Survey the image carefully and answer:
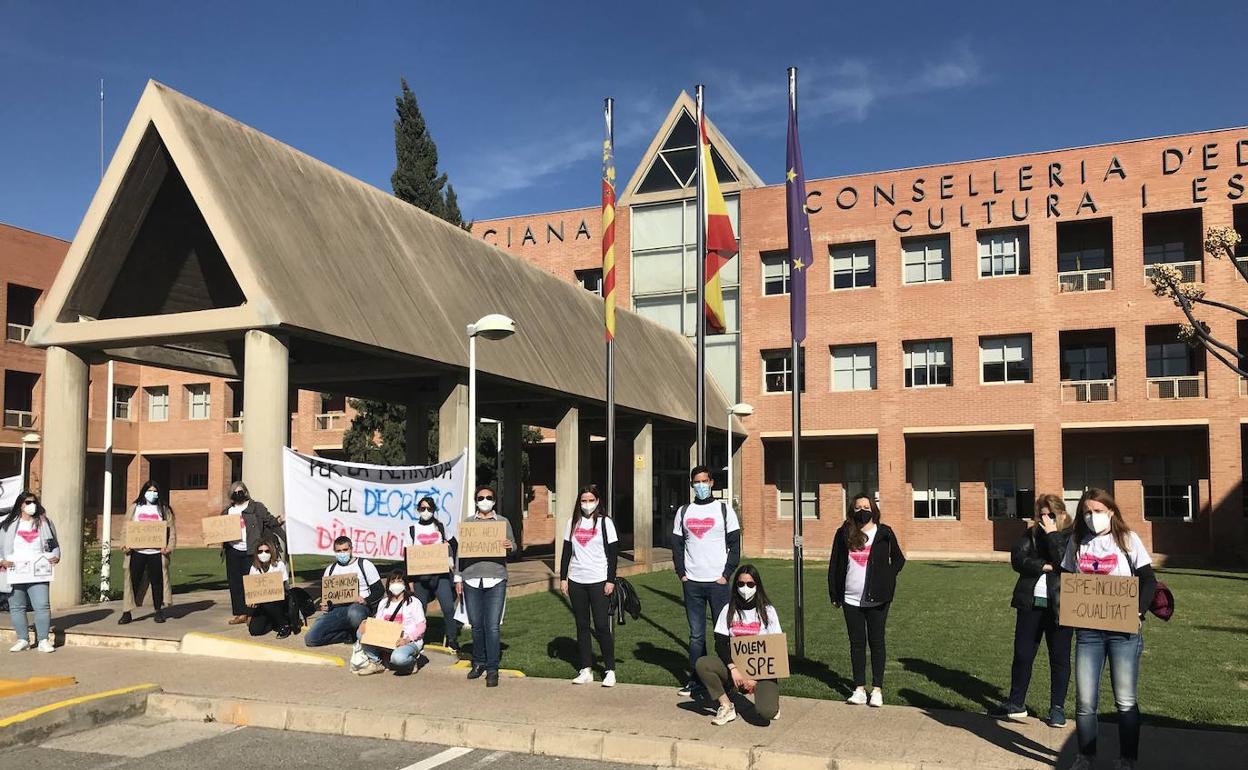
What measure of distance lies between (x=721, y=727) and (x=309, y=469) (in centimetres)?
674

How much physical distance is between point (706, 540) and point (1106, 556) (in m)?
3.48

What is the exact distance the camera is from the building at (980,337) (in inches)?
1286

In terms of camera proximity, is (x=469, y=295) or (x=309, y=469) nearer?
(x=309, y=469)

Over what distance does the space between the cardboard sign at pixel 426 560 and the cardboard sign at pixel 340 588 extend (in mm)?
738

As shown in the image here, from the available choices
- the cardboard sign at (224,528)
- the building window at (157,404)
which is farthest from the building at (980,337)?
the building window at (157,404)

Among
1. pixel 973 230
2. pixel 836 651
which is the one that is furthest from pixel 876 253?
pixel 836 651

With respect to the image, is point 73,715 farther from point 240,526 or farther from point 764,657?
point 764,657

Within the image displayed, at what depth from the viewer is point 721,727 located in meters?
8.63

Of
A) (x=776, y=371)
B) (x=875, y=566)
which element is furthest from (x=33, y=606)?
(x=776, y=371)

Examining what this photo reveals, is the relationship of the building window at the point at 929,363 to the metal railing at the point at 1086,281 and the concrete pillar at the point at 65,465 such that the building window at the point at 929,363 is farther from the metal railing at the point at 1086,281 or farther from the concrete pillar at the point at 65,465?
the concrete pillar at the point at 65,465

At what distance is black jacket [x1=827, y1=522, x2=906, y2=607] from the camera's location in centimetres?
928

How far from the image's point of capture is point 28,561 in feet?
40.3

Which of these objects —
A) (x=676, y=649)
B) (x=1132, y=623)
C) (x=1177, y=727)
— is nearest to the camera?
(x=1132, y=623)

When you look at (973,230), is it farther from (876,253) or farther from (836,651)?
(836,651)
